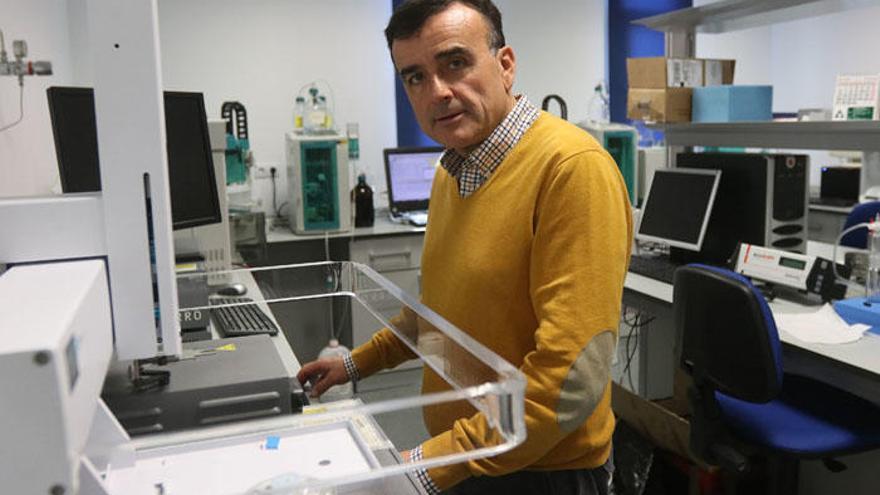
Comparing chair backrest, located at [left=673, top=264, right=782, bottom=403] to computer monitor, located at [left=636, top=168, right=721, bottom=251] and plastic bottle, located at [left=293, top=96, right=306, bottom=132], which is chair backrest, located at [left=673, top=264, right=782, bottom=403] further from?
plastic bottle, located at [left=293, top=96, right=306, bottom=132]

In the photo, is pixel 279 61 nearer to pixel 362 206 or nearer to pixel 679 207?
pixel 362 206

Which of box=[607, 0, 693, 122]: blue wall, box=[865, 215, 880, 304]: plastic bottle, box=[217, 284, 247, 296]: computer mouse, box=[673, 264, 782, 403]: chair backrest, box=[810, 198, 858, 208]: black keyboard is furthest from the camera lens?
box=[607, 0, 693, 122]: blue wall

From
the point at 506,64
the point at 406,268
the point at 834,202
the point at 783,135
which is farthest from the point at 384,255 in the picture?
the point at 834,202

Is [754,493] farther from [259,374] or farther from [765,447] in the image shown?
[259,374]

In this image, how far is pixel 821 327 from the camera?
206 centimetres

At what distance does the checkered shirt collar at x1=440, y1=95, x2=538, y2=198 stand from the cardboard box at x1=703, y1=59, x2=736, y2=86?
213cm

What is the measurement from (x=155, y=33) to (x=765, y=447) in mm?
1907

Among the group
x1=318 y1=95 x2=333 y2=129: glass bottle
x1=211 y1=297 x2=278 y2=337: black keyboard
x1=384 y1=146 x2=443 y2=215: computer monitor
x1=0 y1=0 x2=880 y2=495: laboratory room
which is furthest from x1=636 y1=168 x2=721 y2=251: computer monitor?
x1=318 y1=95 x2=333 y2=129: glass bottle

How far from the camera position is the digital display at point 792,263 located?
7.55 ft

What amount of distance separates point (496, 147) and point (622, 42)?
4192 millimetres

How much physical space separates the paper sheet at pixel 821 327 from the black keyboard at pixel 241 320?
4.81 ft

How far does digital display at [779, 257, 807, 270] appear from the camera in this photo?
2.30 metres

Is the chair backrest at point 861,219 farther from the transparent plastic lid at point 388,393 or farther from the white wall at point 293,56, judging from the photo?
the transparent plastic lid at point 388,393

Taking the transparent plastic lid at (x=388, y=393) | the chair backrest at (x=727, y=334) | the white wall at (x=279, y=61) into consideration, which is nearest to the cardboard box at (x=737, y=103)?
the chair backrest at (x=727, y=334)
